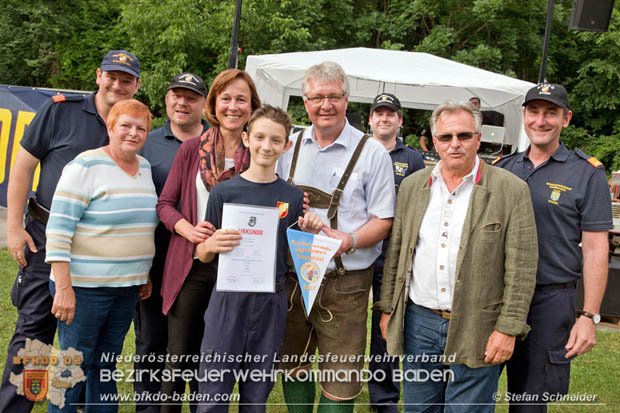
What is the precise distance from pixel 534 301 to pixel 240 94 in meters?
A: 1.99

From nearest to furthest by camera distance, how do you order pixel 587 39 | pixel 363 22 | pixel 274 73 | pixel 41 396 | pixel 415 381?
1. pixel 415 381
2. pixel 41 396
3. pixel 274 73
4. pixel 587 39
5. pixel 363 22

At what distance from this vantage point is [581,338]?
3.00 m

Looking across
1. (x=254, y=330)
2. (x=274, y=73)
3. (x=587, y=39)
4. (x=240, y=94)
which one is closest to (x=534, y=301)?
(x=254, y=330)

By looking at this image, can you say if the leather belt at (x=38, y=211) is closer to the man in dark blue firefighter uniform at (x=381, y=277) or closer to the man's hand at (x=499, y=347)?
the man in dark blue firefighter uniform at (x=381, y=277)

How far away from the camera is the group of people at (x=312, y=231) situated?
274cm

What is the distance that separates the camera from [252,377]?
279 cm

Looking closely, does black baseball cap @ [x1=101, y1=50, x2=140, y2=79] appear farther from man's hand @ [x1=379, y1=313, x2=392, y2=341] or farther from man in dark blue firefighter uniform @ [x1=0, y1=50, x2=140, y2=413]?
man's hand @ [x1=379, y1=313, x2=392, y2=341]

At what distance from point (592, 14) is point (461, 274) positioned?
20.6 feet

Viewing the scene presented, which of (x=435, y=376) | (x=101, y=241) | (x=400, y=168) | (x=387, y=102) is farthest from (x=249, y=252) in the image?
(x=387, y=102)

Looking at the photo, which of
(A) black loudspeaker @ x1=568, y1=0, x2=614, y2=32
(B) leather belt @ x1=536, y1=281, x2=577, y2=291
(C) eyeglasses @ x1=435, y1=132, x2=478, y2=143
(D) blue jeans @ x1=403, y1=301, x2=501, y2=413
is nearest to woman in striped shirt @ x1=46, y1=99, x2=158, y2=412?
(D) blue jeans @ x1=403, y1=301, x2=501, y2=413

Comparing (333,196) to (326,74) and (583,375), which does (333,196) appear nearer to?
(326,74)

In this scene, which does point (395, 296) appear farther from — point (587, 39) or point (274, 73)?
point (587, 39)

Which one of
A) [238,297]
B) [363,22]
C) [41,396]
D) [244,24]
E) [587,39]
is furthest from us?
[363,22]

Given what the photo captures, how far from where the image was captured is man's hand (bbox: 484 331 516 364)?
2.69 metres
